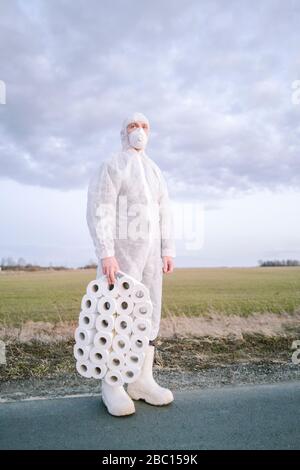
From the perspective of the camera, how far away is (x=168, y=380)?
4.55 m

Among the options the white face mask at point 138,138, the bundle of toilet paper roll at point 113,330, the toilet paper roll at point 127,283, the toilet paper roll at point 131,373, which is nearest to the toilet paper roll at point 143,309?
the bundle of toilet paper roll at point 113,330

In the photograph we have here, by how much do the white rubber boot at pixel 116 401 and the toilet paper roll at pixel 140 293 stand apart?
665mm

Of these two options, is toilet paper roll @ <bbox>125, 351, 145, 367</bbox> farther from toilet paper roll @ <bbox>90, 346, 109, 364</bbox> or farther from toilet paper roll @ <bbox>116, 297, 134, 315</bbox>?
toilet paper roll @ <bbox>116, 297, 134, 315</bbox>

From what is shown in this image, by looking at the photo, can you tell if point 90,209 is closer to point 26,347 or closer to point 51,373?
point 51,373

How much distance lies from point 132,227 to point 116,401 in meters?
1.27

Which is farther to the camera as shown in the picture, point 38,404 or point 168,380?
point 168,380

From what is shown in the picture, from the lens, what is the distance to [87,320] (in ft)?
11.2

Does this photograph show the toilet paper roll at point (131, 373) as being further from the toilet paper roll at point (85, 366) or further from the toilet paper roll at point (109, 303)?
the toilet paper roll at point (109, 303)

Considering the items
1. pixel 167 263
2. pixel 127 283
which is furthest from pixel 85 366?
pixel 167 263

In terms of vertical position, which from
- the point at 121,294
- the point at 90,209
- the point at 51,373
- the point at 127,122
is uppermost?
the point at 127,122

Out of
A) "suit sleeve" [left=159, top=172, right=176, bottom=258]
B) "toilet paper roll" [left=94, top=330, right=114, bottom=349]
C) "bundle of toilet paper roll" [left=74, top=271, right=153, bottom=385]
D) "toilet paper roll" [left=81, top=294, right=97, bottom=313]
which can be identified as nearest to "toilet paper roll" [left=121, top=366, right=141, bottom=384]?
"bundle of toilet paper roll" [left=74, top=271, right=153, bottom=385]
